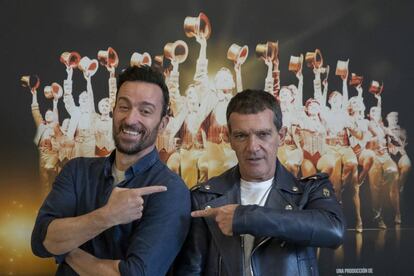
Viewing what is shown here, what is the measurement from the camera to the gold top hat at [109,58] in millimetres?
1878

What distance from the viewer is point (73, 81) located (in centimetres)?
188

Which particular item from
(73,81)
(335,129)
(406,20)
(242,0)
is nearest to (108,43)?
(73,81)

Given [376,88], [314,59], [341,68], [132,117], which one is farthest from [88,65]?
[376,88]

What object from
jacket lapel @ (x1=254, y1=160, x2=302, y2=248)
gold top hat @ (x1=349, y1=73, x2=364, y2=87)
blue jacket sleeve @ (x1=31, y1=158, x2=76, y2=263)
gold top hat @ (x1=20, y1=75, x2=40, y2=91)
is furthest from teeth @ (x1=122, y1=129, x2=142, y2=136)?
gold top hat @ (x1=349, y1=73, x2=364, y2=87)

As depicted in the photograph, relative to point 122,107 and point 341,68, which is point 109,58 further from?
point 341,68

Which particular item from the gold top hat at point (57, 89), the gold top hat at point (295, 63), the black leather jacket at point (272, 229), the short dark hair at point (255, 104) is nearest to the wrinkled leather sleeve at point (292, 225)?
the black leather jacket at point (272, 229)

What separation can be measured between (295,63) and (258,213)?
0.83 m

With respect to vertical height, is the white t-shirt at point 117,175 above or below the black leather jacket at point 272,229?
above

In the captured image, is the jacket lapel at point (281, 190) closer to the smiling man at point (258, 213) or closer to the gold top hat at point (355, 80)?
the smiling man at point (258, 213)

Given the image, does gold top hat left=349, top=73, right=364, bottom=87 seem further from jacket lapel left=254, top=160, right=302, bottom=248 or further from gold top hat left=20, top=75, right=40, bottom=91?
gold top hat left=20, top=75, right=40, bottom=91

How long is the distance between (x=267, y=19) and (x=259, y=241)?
100 centimetres

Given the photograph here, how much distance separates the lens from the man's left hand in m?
1.30

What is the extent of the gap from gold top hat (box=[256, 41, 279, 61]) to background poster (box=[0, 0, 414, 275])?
0.07 feet

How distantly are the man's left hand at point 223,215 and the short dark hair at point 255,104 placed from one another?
0.34 meters
